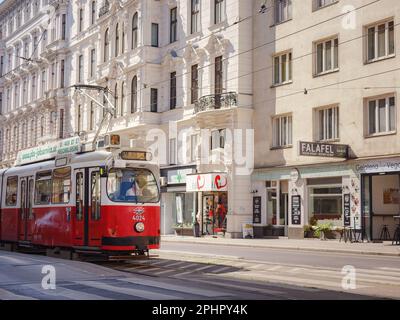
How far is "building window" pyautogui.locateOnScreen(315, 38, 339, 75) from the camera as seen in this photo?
31.0m

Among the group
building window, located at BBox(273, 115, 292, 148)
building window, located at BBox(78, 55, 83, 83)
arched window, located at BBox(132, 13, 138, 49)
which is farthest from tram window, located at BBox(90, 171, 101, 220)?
building window, located at BBox(78, 55, 83, 83)

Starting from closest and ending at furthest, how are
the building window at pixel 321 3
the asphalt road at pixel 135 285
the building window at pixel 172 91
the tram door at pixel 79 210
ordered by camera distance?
the asphalt road at pixel 135 285 < the tram door at pixel 79 210 < the building window at pixel 321 3 < the building window at pixel 172 91

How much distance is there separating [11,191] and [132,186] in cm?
721

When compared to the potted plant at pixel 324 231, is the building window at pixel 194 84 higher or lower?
higher

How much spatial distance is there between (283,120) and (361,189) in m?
6.79

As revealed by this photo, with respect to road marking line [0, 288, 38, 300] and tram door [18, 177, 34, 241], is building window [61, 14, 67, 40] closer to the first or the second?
tram door [18, 177, 34, 241]

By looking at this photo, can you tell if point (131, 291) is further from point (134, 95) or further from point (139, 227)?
point (134, 95)

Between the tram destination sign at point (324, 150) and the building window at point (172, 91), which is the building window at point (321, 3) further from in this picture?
the building window at point (172, 91)

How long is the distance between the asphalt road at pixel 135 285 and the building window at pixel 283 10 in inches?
798

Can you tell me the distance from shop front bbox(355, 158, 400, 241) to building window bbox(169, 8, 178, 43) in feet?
57.8

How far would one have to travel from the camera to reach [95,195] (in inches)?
691

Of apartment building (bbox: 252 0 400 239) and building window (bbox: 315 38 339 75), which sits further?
building window (bbox: 315 38 339 75)

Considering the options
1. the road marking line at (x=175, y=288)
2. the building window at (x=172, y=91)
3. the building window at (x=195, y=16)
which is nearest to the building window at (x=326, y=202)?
the building window at (x=172, y=91)

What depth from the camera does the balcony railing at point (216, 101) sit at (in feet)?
117
